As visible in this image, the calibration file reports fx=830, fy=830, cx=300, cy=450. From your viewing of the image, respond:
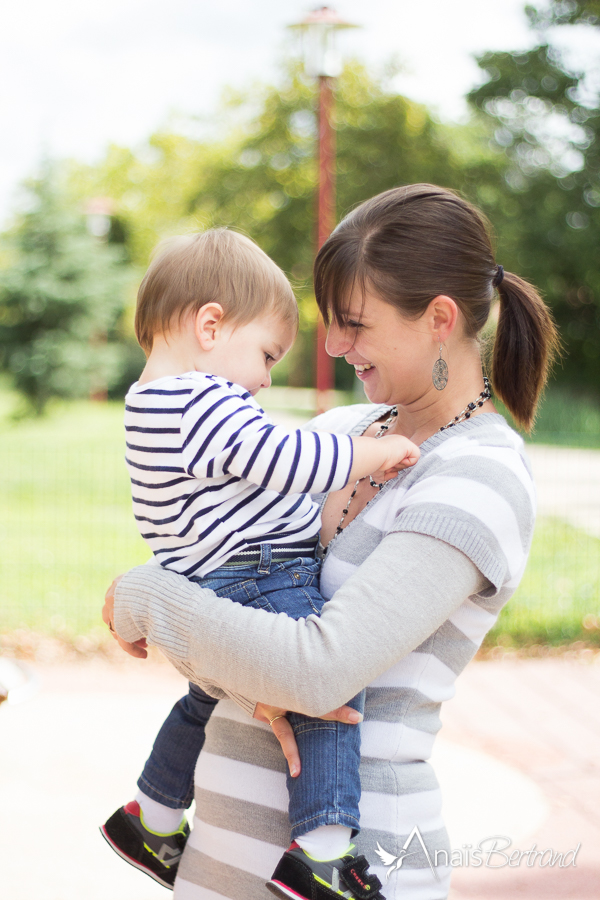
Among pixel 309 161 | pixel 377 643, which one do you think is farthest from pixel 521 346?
pixel 309 161

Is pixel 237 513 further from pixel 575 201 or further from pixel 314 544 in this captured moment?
pixel 575 201

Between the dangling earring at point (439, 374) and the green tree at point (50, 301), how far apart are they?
19.1m

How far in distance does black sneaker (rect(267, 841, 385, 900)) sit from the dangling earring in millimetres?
808

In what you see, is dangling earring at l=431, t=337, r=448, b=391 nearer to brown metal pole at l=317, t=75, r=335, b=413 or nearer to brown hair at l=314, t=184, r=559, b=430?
brown hair at l=314, t=184, r=559, b=430

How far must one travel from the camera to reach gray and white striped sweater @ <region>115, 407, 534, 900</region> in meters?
1.19

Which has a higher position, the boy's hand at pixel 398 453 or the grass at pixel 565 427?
the boy's hand at pixel 398 453

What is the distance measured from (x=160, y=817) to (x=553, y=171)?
70.2ft

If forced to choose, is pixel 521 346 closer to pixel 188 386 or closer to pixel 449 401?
pixel 449 401

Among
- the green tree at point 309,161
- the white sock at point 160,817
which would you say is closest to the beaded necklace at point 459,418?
the white sock at point 160,817

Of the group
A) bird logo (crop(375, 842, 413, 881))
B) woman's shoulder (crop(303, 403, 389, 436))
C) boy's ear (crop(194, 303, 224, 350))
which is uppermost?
boy's ear (crop(194, 303, 224, 350))


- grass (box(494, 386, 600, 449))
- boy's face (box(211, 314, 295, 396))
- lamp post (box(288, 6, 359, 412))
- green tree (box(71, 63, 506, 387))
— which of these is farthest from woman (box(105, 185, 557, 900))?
green tree (box(71, 63, 506, 387))

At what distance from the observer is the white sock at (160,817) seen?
5.64 feet

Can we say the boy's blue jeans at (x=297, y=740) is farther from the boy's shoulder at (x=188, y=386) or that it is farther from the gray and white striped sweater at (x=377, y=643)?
the boy's shoulder at (x=188, y=386)

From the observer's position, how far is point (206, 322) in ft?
4.98
